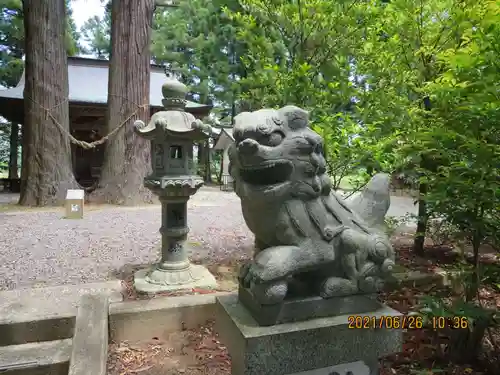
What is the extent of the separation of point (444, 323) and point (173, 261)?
8.10 feet

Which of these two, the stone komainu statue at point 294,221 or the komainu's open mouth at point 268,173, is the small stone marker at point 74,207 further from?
the komainu's open mouth at point 268,173

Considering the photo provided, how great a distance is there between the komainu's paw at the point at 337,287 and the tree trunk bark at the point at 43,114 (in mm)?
7863

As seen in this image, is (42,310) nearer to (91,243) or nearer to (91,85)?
(91,243)

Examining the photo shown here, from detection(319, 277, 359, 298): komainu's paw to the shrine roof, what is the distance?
1026 cm

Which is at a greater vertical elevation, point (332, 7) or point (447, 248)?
point (332, 7)

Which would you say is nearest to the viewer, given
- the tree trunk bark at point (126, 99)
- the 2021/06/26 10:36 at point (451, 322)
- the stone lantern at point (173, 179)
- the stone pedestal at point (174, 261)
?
the 2021/06/26 10:36 at point (451, 322)

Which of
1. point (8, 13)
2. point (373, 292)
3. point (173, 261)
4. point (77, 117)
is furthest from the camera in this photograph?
point (8, 13)

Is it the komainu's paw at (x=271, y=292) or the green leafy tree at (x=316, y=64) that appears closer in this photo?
the komainu's paw at (x=271, y=292)

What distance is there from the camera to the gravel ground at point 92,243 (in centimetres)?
415

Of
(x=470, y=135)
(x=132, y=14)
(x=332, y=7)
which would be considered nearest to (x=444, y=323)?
(x=470, y=135)

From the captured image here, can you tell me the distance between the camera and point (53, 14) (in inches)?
324

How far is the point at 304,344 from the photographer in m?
1.85

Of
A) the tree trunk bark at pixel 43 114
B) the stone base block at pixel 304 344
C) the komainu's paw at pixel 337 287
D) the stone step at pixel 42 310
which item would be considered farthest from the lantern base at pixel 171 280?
the tree trunk bark at pixel 43 114

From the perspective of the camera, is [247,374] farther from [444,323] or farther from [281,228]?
[444,323]
